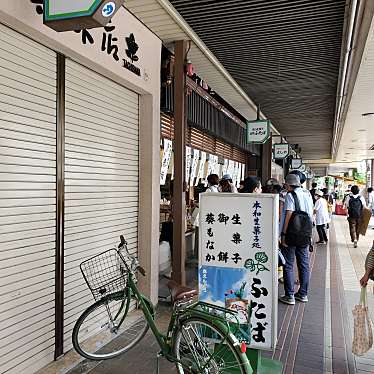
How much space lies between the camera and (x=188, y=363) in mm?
3262

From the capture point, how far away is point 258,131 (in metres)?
9.55

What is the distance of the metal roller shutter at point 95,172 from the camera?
404 centimetres

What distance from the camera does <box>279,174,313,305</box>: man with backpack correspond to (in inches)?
220

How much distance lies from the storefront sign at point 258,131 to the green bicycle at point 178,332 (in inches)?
246

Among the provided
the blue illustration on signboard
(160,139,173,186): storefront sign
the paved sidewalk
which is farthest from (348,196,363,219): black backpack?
the blue illustration on signboard

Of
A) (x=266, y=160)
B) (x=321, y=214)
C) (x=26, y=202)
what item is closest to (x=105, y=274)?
(x=26, y=202)

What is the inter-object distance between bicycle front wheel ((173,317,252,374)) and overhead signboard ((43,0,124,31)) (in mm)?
2522

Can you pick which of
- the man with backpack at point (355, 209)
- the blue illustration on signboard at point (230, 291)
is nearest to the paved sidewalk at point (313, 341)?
the blue illustration on signboard at point (230, 291)

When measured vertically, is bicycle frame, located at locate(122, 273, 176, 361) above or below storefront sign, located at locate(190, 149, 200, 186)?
below

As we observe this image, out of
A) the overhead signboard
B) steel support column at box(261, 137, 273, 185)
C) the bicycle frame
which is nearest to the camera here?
the overhead signboard

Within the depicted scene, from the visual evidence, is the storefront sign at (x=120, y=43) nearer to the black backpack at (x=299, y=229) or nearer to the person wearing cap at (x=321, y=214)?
the black backpack at (x=299, y=229)

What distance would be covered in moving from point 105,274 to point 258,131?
21.3 ft

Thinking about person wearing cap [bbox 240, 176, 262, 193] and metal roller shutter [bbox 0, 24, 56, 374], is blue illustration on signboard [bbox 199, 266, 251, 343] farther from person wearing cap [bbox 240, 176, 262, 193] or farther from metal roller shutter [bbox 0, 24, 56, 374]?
person wearing cap [bbox 240, 176, 262, 193]

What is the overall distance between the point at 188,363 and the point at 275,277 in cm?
111
